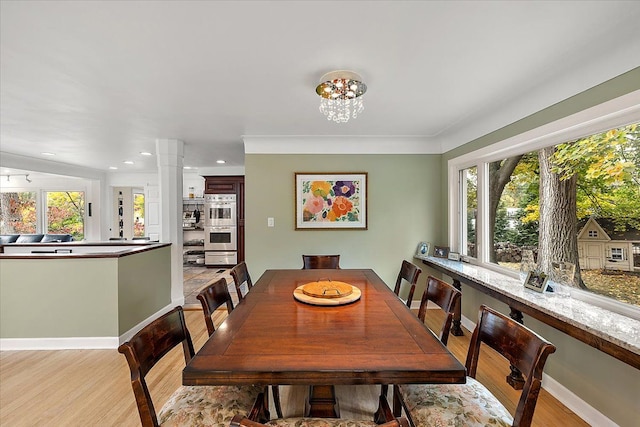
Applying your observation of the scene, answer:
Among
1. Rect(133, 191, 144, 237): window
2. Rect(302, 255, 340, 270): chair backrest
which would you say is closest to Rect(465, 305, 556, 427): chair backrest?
Rect(302, 255, 340, 270): chair backrest

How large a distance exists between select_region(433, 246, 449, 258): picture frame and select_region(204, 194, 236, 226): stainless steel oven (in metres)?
4.37

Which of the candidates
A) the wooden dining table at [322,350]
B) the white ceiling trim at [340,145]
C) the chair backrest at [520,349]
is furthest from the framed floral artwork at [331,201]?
the chair backrest at [520,349]

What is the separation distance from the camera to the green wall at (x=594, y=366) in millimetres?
1622

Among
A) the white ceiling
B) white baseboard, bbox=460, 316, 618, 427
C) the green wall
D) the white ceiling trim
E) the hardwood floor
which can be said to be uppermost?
the white ceiling

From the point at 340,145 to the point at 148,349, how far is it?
10.3ft

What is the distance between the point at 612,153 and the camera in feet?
5.98

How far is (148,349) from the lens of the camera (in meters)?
1.20

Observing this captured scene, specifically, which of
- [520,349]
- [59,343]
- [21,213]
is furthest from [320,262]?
[21,213]

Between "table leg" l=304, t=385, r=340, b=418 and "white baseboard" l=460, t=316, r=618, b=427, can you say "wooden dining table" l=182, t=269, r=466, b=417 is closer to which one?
"table leg" l=304, t=385, r=340, b=418

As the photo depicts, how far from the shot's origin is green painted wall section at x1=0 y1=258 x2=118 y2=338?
9.26 feet

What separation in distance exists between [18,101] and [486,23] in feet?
11.8

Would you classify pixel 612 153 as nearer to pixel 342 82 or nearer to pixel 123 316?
pixel 342 82

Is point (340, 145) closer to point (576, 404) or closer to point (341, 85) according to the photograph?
point (341, 85)

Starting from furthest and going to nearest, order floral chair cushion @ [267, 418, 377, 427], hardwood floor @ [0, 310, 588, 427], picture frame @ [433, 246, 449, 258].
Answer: picture frame @ [433, 246, 449, 258]
hardwood floor @ [0, 310, 588, 427]
floral chair cushion @ [267, 418, 377, 427]
